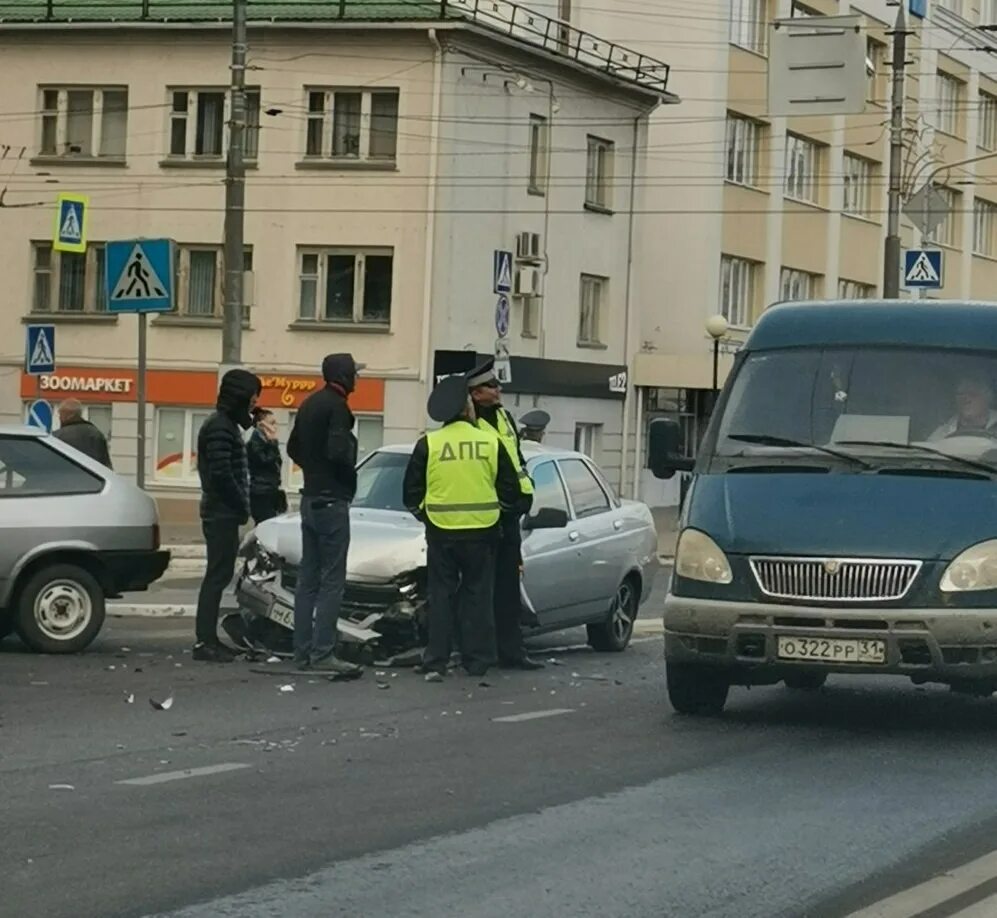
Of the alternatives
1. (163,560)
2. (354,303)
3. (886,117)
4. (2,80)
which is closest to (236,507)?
(163,560)

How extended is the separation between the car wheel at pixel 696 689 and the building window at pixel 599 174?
34955 mm

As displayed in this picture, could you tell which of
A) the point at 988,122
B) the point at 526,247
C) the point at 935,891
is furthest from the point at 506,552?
the point at 988,122

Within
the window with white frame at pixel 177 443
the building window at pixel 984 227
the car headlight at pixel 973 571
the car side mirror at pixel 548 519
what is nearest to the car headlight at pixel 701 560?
the car headlight at pixel 973 571

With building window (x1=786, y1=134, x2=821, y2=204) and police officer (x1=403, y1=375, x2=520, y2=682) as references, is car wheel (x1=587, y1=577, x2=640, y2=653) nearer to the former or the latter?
police officer (x1=403, y1=375, x2=520, y2=682)

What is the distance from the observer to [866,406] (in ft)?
42.1

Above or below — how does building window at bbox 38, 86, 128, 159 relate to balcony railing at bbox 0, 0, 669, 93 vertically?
below

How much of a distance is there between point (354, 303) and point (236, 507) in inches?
1079

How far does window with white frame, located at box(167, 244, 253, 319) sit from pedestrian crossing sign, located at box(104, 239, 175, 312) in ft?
70.1

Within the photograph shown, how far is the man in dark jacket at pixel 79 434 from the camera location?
22.5m

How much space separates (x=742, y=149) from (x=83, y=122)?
15.8 m

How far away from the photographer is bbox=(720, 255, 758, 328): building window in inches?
2085

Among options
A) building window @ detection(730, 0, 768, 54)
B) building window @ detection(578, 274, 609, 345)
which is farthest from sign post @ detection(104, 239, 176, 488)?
building window @ detection(730, 0, 768, 54)

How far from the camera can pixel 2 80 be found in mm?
45031

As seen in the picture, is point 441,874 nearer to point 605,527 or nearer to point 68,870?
point 68,870
